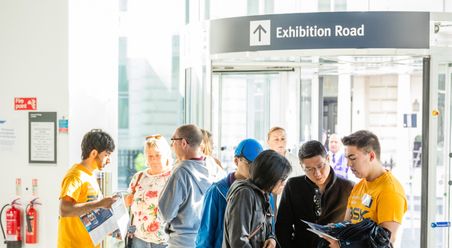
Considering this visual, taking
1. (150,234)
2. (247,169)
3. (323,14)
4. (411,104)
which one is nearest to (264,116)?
(323,14)

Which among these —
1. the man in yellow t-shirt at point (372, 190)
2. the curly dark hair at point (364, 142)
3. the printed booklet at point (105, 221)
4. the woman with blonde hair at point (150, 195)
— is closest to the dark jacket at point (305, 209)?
the man in yellow t-shirt at point (372, 190)

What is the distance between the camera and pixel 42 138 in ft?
20.0

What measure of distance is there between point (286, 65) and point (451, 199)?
237 centimetres

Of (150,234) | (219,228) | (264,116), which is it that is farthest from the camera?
(264,116)

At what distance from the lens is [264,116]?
7.87 meters

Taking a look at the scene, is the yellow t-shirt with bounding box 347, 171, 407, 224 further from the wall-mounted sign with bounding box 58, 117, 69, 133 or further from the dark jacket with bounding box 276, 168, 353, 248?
the wall-mounted sign with bounding box 58, 117, 69, 133

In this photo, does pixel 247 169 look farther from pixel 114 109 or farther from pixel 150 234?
pixel 114 109

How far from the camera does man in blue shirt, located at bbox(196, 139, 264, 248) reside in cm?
314

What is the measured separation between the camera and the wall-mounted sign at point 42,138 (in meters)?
6.05

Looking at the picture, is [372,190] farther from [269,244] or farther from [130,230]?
[130,230]

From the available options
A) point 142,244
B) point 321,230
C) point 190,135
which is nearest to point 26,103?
point 142,244

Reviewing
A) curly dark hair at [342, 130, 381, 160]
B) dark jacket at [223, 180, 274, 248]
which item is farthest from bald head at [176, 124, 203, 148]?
curly dark hair at [342, 130, 381, 160]

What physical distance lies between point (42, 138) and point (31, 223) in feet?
2.73

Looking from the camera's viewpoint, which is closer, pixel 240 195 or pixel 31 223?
pixel 240 195
